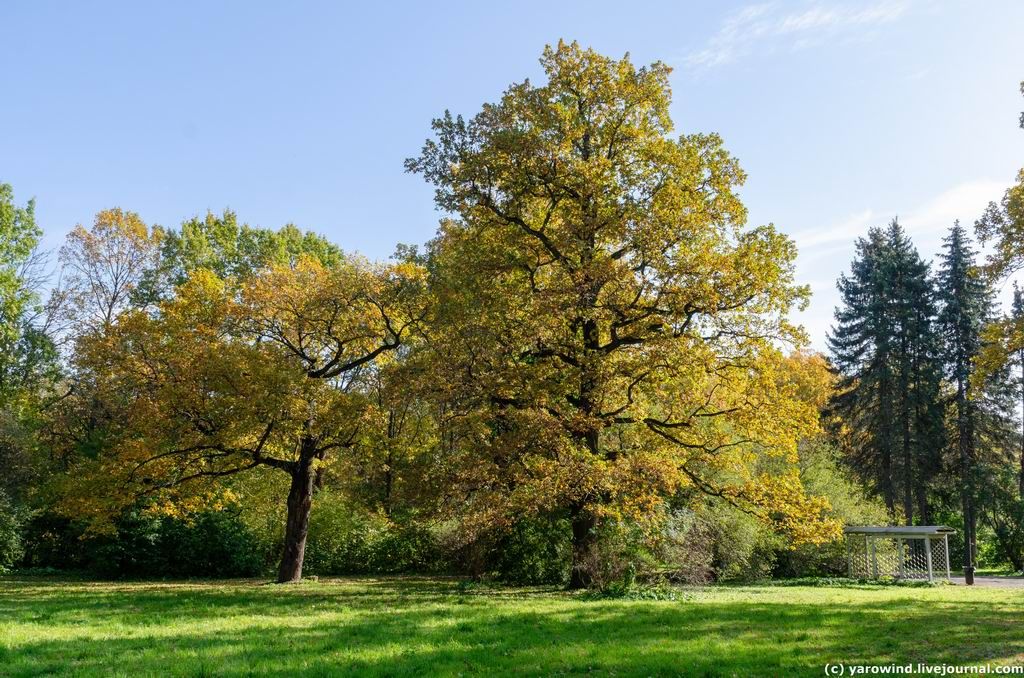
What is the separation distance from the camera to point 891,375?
1433 inches

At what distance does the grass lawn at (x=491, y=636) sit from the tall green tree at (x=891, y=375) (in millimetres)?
22301

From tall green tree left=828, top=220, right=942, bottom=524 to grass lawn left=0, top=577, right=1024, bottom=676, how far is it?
73.2 ft

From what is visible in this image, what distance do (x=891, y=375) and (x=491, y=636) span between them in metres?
33.3

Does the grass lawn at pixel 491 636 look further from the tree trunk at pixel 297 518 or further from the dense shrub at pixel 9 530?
the dense shrub at pixel 9 530

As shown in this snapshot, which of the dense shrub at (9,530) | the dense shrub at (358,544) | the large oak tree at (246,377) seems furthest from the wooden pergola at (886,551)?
the dense shrub at (9,530)

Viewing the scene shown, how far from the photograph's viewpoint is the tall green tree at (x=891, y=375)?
3516 centimetres

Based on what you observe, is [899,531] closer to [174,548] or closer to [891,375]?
[891,375]

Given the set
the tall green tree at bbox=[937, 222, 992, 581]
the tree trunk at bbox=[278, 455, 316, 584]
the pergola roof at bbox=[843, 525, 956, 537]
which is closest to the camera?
the tree trunk at bbox=[278, 455, 316, 584]

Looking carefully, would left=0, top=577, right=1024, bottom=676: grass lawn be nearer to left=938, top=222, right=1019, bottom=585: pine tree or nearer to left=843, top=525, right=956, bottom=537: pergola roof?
left=843, top=525, right=956, bottom=537: pergola roof

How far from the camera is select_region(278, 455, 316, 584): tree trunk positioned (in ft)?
67.9

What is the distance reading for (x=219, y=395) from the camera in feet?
60.0

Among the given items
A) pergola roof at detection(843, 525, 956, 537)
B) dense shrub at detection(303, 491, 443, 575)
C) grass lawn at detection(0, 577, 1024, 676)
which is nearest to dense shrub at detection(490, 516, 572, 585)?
grass lawn at detection(0, 577, 1024, 676)

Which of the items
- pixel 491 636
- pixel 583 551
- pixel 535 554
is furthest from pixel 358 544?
pixel 491 636

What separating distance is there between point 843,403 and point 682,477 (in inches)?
1138
